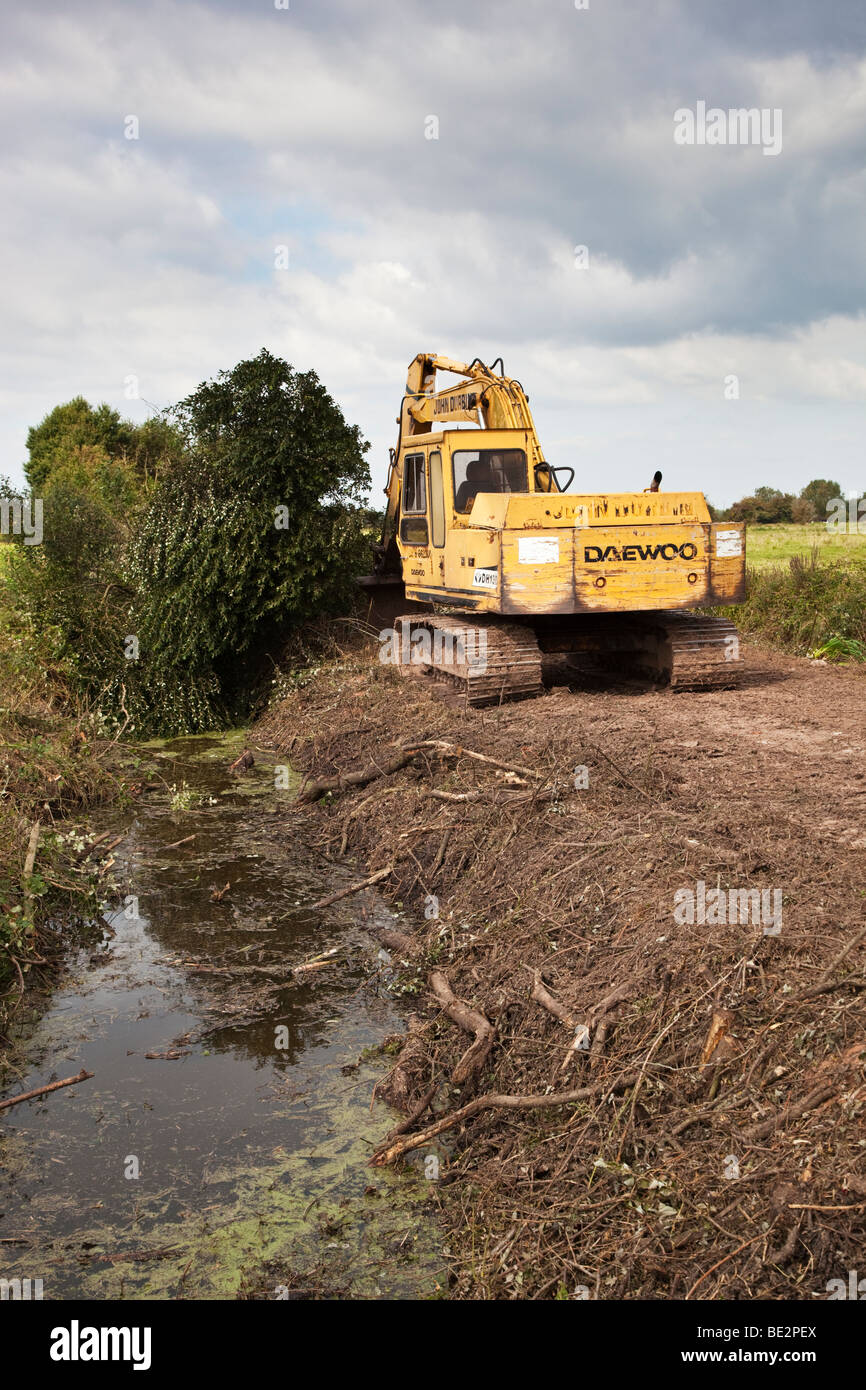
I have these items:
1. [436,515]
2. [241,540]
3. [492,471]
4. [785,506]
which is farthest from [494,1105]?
[785,506]

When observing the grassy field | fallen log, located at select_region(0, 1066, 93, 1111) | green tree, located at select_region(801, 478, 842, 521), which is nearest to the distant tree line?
green tree, located at select_region(801, 478, 842, 521)

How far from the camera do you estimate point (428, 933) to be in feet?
23.0

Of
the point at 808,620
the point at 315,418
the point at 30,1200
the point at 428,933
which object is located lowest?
the point at 30,1200

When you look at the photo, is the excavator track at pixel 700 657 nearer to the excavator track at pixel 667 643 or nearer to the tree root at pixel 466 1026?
the excavator track at pixel 667 643

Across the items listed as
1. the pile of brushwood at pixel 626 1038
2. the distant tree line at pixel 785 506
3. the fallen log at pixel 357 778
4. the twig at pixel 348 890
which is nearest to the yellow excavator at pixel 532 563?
the fallen log at pixel 357 778

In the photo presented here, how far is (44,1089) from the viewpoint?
218 inches

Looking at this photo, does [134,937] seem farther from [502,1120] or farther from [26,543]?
[26,543]

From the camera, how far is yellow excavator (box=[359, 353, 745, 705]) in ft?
35.9

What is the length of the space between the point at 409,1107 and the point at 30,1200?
1690mm

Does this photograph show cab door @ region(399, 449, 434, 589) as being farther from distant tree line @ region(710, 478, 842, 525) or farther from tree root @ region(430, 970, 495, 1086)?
distant tree line @ region(710, 478, 842, 525)

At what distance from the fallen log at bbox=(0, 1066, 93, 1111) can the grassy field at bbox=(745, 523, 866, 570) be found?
14.8 meters

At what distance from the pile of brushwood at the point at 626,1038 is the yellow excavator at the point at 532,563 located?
2.91m

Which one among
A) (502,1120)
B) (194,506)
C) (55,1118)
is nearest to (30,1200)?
(55,1118)
